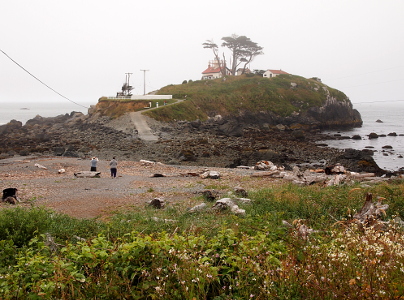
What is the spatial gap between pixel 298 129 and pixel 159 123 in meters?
23.6

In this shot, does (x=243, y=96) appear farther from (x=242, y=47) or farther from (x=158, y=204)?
(x=158, y=204)

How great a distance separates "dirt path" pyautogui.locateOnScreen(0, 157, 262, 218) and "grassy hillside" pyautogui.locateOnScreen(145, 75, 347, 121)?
32324 mm

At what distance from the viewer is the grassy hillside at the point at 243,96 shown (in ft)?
198

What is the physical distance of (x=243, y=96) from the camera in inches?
2721

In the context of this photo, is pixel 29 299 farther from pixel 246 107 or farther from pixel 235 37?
pixel 235 37

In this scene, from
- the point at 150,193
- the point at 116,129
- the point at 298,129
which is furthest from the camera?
the point at 298,129

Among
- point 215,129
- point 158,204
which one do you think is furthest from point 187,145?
point 158,204

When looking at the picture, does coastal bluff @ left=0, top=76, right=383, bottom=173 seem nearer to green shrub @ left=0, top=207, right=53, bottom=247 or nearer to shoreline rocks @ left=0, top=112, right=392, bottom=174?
shoreline rocks @ left=0, top=112, right=392, bottom=174

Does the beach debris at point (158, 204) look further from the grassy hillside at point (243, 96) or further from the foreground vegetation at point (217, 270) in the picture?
the grassy hillside at point (243, 96)

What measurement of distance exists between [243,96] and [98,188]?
182ft

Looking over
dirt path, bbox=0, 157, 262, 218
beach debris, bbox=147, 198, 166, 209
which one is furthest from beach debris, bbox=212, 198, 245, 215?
beach debris, bbox=147, 198, 166, 209

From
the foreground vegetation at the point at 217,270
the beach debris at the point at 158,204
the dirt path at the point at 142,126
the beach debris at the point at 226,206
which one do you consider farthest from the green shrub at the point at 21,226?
the dirt path at the point at 142,126

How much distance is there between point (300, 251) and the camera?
5246mm

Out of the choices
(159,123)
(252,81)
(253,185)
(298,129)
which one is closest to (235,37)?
(252,81)
